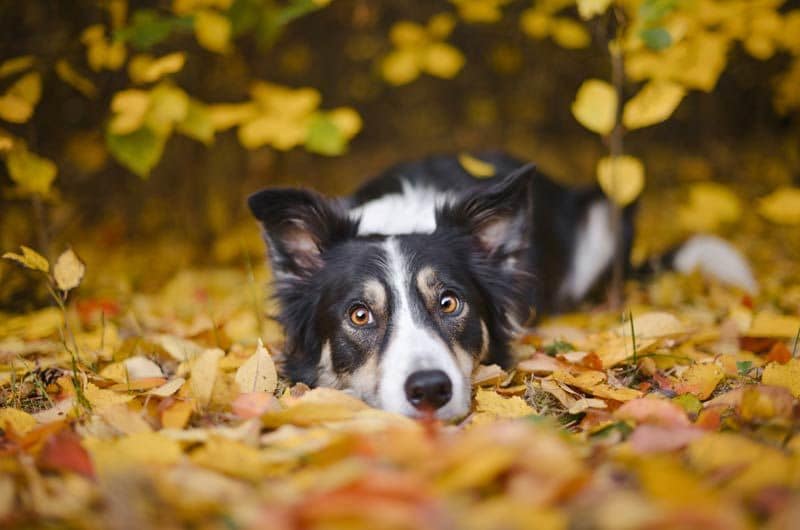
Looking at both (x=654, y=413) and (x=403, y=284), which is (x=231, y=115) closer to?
(x=403, y=284)

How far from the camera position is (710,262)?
5.05 meters

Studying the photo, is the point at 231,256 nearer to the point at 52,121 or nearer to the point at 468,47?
the point at 52,121

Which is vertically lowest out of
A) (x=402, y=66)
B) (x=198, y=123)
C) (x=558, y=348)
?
(x=558, y=348)

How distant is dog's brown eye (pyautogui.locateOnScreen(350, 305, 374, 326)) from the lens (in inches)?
120

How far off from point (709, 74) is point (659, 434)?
2.70 m

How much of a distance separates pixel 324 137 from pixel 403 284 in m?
1.19

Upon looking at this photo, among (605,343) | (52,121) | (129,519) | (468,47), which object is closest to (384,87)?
(468,47)

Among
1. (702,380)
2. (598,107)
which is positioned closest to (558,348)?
(702,380)

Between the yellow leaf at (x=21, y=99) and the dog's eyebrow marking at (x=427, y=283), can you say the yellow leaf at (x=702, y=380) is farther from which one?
the yellow leaf at (x=21, y=99)

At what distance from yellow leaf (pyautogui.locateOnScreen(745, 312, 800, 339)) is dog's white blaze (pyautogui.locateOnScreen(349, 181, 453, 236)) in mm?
1675

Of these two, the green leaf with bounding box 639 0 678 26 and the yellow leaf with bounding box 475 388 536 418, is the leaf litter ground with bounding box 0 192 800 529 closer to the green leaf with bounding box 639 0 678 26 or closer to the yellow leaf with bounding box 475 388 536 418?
the yellow leaf with bounding box 475 388 536 418

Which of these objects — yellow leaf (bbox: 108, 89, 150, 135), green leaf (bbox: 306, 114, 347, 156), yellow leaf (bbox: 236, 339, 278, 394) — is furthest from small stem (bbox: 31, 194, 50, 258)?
yellow leaf (bbox: 236, 339, 278, 394)

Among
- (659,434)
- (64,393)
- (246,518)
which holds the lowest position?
(64,393)

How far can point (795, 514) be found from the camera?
138 centimetres
